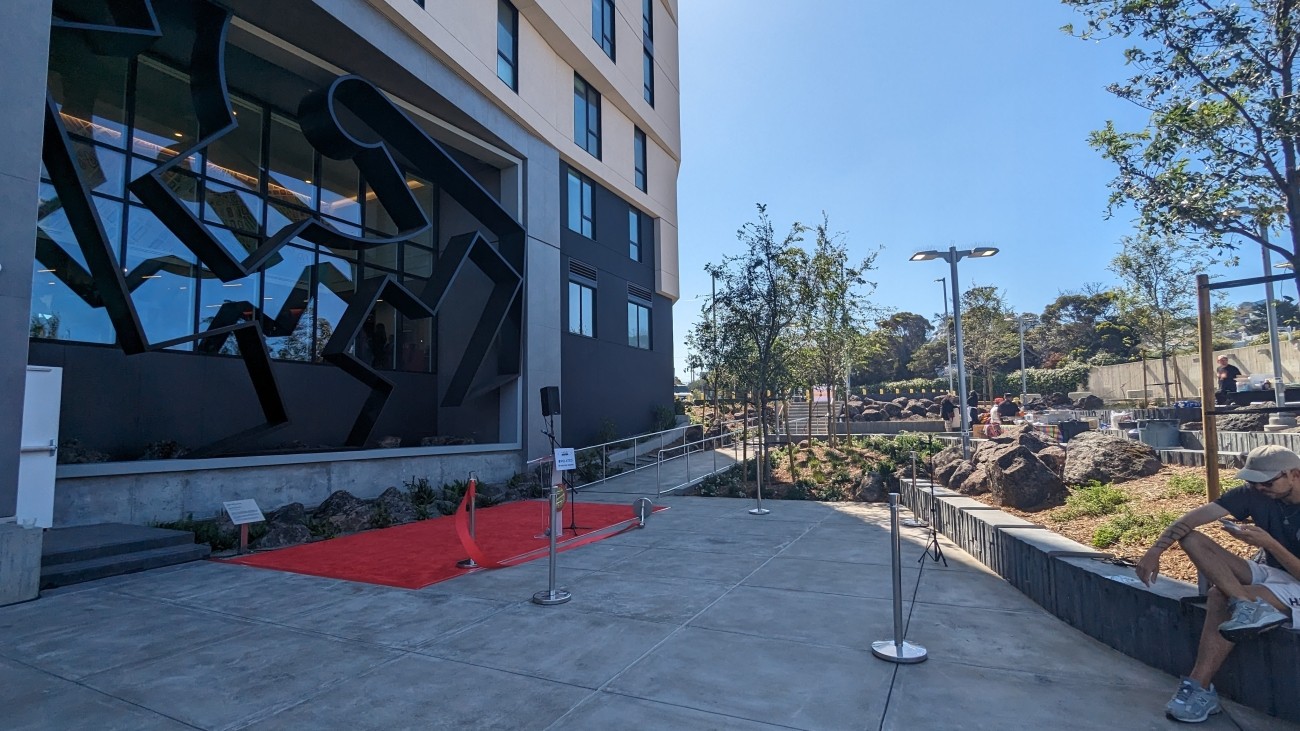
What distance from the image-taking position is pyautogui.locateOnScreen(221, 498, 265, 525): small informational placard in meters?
8.80

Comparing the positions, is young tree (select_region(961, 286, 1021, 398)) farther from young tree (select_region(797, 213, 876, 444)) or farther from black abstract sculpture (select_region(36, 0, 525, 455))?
black abstract sculpture (select_region(36, 0, 525, 455))

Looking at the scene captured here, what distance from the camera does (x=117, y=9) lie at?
9.25 metres

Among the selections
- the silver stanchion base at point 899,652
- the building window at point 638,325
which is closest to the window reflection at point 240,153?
the building window at point 638,325

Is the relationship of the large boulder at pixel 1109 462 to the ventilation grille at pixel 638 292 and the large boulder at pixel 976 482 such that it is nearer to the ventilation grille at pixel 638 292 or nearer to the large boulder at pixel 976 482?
the large boulder at pixel 976 482

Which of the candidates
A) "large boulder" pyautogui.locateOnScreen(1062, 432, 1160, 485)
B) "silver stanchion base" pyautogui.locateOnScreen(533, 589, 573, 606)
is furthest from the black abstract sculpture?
"large boulder" pyautogui.locateOnScreen(1062, 432, 1160, 485)

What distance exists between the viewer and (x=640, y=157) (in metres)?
25.6

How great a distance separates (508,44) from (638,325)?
35.4ft

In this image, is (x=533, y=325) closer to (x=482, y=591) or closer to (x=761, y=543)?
(x=761, y=543)

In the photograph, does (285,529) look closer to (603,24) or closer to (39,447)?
(39,447)

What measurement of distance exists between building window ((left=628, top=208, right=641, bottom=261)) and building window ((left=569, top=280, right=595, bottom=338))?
364 centimetres

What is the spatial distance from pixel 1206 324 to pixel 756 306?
9249 millimetres

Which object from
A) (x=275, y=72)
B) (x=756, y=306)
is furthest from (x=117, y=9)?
(x=756, y=306)

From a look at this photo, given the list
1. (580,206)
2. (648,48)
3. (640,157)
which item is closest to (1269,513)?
(580,206)

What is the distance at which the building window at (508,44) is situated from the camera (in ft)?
57.2
